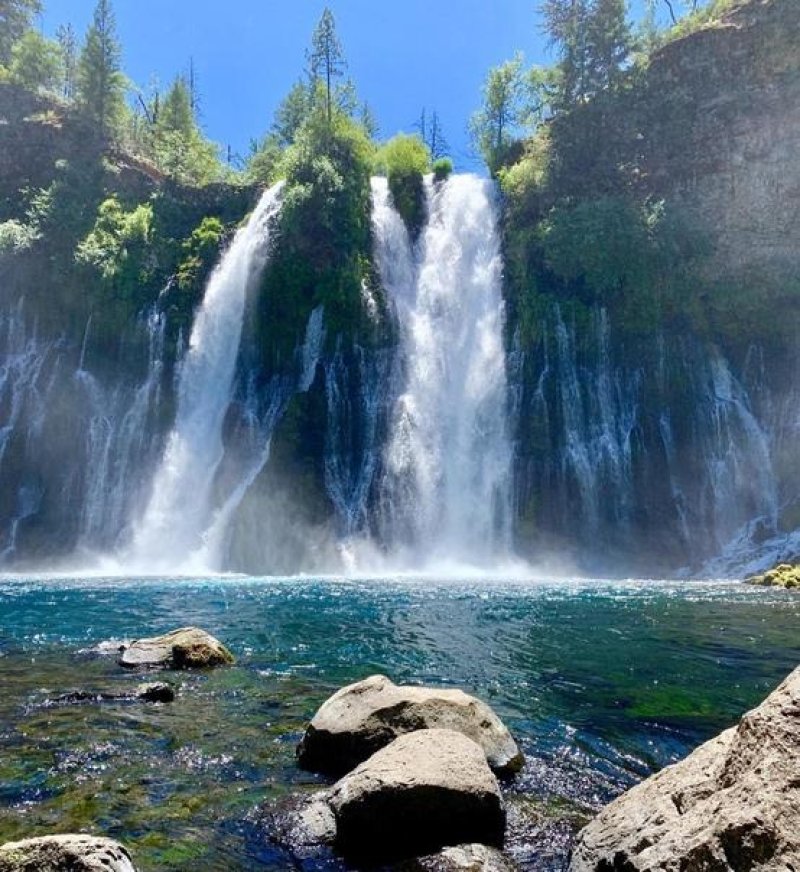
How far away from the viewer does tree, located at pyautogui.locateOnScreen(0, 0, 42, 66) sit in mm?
64438

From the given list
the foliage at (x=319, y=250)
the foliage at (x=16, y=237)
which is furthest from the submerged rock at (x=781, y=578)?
the foliage at (x=16, y=237)

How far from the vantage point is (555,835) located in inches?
243

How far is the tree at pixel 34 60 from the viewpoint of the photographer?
56906 mm

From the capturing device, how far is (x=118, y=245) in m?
42.4

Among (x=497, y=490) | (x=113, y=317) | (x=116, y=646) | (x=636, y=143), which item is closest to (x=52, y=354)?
(x=113, y=317)

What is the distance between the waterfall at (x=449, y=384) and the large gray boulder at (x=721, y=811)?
26.7 metres

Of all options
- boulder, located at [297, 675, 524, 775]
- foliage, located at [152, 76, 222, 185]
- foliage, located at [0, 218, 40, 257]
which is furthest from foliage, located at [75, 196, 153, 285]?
boulder, located at [297, 675, 524, 775]

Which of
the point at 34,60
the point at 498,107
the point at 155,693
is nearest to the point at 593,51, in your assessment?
the point at 498,107

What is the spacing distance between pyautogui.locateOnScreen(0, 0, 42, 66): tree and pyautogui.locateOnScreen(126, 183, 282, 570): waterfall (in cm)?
4002

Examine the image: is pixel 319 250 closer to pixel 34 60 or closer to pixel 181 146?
pixel 181 146

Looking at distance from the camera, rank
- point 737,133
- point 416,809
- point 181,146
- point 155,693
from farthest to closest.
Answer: point 181,146
point 737,133
point 155,693
point 416,809

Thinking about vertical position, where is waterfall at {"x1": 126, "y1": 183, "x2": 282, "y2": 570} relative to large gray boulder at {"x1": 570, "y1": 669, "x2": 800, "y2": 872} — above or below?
above

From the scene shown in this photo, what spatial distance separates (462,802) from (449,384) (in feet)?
101

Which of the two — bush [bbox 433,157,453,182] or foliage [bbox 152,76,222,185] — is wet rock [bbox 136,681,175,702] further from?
foliage [bbox 152,76,222,185]
